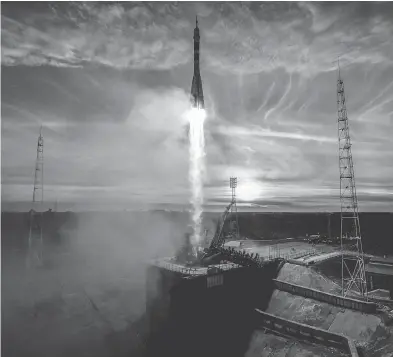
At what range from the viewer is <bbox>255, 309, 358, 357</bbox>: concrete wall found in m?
20.7

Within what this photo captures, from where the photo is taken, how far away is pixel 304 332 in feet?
75.6

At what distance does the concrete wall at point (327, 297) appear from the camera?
22812 mm

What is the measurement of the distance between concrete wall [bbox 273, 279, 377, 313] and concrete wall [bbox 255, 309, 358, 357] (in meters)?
3.20

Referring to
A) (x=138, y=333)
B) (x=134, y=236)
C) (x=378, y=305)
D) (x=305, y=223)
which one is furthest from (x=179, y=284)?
(x=305, y=223)

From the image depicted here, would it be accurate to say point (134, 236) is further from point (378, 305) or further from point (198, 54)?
point (378, 305)

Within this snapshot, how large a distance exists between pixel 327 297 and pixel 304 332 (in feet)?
12.7

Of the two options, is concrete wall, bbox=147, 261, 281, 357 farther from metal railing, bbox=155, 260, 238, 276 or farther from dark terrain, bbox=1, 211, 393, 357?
dark terrain, bbox=1, 211, 393, 357

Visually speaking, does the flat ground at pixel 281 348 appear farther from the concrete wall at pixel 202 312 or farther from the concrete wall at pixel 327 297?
the concrete wall at pixel 327 297

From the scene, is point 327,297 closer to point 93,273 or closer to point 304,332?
point 304,332

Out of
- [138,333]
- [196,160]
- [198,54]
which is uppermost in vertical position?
[198,54]

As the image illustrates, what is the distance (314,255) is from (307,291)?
36.3ft

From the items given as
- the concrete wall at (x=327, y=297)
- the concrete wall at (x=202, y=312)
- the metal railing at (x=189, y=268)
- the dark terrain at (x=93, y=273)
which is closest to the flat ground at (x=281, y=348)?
the concrete wall at (x=202, y=312)

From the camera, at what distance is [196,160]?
3020 cm

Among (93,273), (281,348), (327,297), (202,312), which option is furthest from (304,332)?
(93,273)
